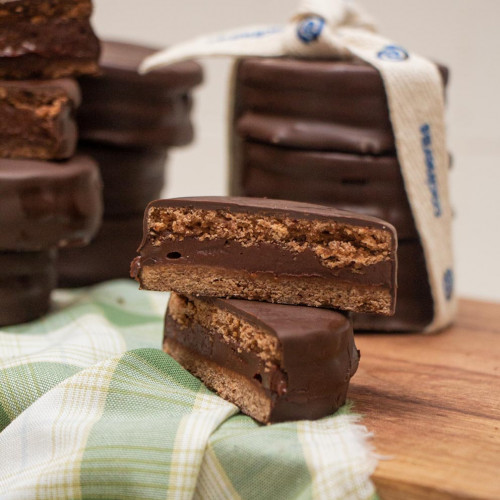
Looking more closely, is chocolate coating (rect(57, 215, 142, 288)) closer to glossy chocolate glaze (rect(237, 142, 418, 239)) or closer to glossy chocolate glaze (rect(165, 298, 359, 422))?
glossy chocolate glaze (rect(237, 142, 418, 239))

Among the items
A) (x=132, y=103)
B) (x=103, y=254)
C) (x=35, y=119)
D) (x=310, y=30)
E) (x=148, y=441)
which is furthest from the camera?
(x=103, y=254)

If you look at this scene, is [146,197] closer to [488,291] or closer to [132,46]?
[132,46]

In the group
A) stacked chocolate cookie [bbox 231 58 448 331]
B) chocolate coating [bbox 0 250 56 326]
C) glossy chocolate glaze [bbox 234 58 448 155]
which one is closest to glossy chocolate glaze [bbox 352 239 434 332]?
stacked chocolate cookie [bbox 231 58 448 331]

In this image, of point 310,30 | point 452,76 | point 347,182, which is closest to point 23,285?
point 347,182

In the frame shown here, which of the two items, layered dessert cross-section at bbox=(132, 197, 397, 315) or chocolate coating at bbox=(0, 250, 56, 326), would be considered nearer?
layered dessert cross-section at bbox=(132, 197, 397, 315)

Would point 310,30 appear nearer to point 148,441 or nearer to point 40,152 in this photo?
point 40,152
